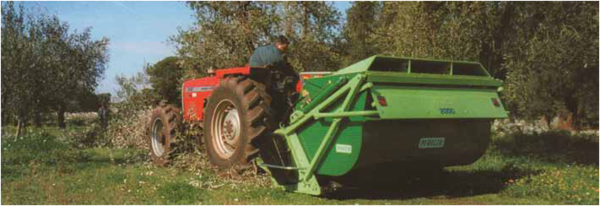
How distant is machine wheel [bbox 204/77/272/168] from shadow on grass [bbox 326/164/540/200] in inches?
47.1

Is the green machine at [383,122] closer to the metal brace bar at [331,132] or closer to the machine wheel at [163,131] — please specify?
the metal brace bar at [331,132]

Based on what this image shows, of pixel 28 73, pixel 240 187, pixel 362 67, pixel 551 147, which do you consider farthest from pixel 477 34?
pixel 28 73

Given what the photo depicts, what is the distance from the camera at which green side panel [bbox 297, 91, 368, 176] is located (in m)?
6.09

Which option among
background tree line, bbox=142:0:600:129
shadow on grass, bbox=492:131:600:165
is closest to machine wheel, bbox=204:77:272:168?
background tree line, bbox=142:0:600:129

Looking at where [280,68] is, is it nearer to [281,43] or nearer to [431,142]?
[281,43]

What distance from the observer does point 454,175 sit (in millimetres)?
8352

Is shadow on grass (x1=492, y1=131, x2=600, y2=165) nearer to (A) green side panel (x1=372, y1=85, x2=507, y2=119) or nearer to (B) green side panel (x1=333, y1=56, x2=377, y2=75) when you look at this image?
(A) green side panel (x1=372, y1=85, x2=507, y2=119)

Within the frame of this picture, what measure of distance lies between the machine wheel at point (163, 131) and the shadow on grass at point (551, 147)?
7.14 metres

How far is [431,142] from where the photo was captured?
21.4ft

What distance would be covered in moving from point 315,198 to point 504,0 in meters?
6.87

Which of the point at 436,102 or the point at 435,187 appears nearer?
the point at 436,102

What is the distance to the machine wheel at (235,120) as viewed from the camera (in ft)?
23.1

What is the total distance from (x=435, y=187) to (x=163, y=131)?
4959mm

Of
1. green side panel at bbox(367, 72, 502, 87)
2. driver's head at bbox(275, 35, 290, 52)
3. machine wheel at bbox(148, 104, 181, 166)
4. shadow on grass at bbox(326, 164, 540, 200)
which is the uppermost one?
driver's head at bbox(275, 35, 290, 52)
